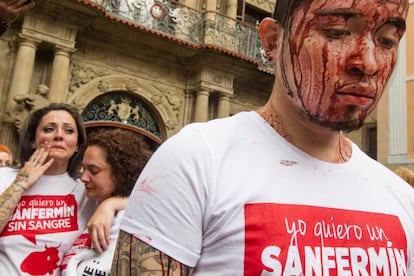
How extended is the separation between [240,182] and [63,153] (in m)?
1.77

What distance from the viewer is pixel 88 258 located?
79.1 inches

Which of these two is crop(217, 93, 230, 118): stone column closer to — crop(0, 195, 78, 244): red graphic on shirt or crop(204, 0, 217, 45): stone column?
crop(204, 0, 217, 45): stone column

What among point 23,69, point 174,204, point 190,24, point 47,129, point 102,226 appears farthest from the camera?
point 190,24

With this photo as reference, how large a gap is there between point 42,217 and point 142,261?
59.2 inches

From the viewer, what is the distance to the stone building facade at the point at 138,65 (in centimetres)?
730

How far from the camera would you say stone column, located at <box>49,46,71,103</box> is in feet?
24.3

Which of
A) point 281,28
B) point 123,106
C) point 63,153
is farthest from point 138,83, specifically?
point 281,28

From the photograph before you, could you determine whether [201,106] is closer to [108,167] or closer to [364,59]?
[108,167]

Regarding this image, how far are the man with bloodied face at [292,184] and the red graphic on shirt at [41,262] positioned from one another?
4.38ft

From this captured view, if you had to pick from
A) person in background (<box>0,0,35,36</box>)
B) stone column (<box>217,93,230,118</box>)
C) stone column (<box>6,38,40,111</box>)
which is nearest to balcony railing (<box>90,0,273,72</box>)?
stone column (<box>217,93,230,118</box>)

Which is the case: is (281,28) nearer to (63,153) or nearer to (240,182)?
(240,182)

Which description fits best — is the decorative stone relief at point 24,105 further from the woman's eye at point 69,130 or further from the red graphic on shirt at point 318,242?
the red graphic on shirt at point 318,242

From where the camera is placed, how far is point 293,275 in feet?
3.03

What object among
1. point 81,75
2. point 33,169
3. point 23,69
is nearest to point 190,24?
point 81,75
